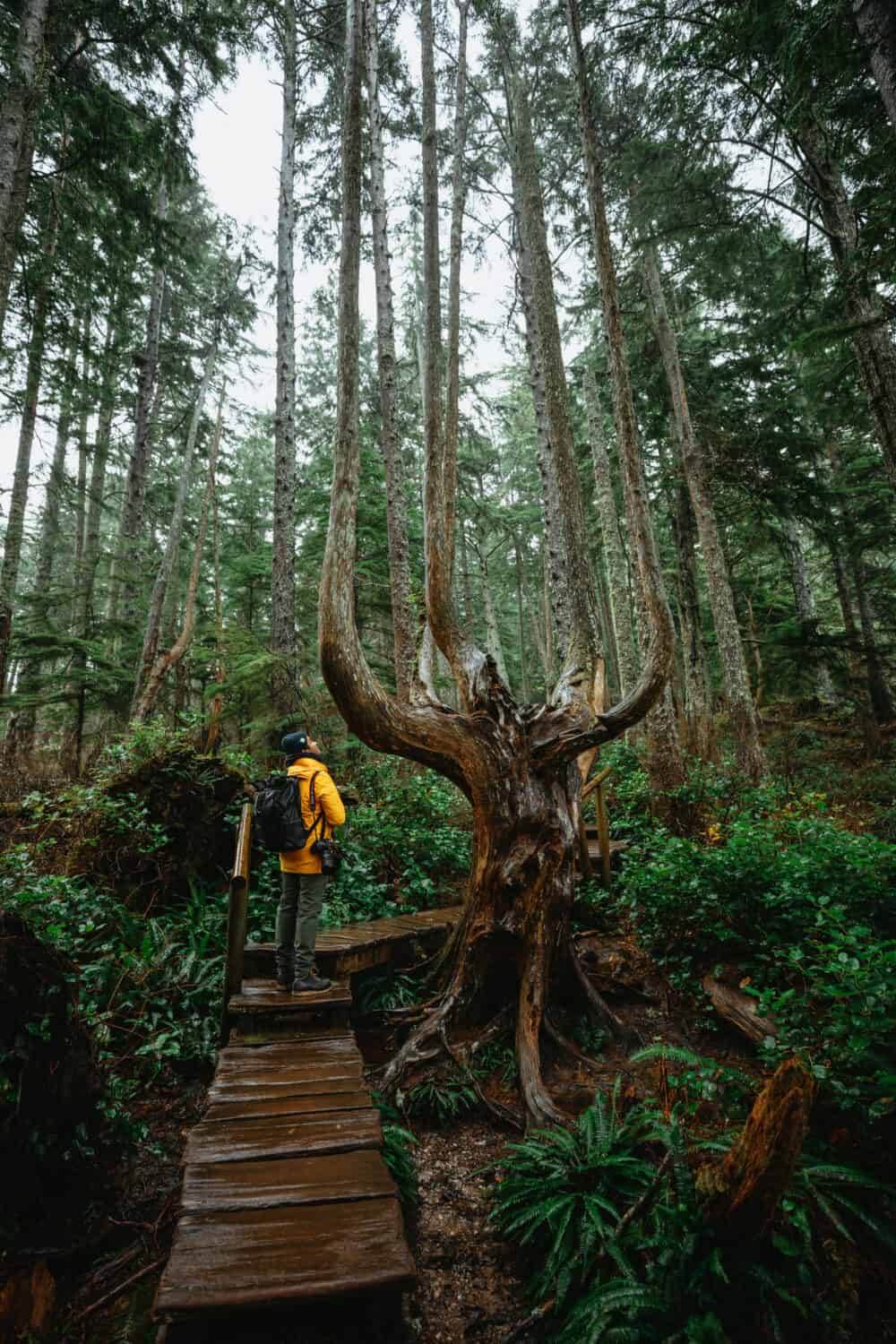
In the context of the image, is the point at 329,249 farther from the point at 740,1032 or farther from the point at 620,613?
the point at 740,1032

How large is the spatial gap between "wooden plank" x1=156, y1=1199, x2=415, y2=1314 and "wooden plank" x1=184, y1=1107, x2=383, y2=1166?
46 cm

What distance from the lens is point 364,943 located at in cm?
597

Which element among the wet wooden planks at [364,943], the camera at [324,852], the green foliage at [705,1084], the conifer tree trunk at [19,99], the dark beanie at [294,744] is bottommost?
the green foliage at [705,1084]

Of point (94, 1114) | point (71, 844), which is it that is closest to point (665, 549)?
point (71, 844)

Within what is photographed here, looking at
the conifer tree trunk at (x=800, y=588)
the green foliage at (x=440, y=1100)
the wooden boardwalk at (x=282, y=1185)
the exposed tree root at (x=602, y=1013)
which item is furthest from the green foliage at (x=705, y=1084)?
the conifer tree trunk at (x=800, y=588)

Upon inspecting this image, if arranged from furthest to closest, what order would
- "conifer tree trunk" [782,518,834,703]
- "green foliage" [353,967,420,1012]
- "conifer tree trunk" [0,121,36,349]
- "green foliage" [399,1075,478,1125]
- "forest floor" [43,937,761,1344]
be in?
"conifer tree trunk" [782,518,834,703] → "conifer tree trunk" [0,121,36,349] → "green foliage" [353,967,420,1012] → "green foliage" [399,1075,478,1125] → "forest floor" [43,937,761,1344]

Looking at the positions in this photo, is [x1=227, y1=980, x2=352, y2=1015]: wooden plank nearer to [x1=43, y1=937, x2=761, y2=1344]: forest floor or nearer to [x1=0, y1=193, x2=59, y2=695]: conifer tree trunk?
[x1=43, y1=937, x2=761, y2=1344]: forest floor

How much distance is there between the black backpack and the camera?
5.36 metres

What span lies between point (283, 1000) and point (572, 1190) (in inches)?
107

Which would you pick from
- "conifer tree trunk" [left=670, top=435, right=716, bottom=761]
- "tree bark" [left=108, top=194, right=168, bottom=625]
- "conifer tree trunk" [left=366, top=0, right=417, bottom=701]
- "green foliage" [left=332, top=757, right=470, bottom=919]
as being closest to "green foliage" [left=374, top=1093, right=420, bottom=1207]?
"green foliage" [left=332, top=757, right=470, bottom=919]

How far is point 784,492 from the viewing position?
1448cm

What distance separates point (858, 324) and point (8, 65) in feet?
44.4

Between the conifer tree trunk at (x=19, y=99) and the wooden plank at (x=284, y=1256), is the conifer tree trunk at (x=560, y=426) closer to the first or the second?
the wooden plank at (x=284, y=1256)

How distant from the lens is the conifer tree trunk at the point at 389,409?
1165 cm
